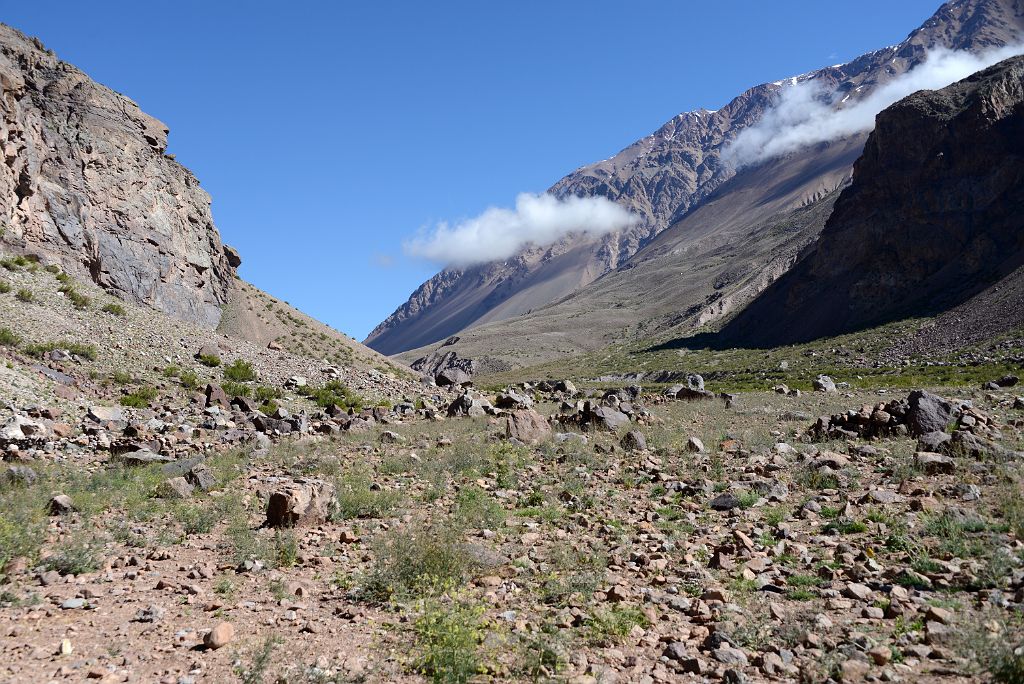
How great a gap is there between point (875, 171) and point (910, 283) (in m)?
19.8

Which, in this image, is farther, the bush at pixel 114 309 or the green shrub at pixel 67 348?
the bush at pixel 114 309

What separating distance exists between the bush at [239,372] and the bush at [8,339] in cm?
674

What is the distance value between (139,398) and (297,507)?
1322 centimetres

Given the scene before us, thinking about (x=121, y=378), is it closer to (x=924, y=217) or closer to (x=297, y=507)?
(x=297, y=507)

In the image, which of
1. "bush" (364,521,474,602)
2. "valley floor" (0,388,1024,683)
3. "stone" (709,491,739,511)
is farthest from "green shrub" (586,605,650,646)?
"stone" (709,491,739,511)

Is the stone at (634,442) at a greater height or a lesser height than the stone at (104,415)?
lesser

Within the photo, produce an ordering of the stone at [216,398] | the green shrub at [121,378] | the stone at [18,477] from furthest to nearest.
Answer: the stone at [216,398]
the green shrub at [121,378]
the stone at [18,477]

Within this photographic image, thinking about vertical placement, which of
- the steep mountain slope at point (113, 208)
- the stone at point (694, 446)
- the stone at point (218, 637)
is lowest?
the stone at point (694, 446)

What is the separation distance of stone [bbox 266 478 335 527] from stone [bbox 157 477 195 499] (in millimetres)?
1803

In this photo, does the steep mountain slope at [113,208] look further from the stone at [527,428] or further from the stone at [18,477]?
the stone at [527,428]

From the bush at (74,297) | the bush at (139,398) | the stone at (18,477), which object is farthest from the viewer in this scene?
the bush at (74,297)

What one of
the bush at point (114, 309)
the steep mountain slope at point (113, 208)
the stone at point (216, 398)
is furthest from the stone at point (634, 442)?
the steep mountain slope at point (113, 208)

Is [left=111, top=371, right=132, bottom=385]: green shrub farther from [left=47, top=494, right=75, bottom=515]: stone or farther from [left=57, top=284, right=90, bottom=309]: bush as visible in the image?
[left=47, top=494, right=75, bottom=515]: stone

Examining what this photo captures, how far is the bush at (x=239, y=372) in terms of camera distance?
25.3m
